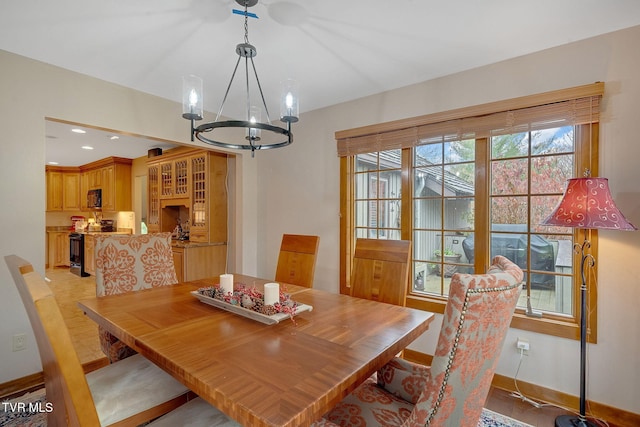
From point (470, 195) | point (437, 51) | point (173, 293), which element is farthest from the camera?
point (470, 195)

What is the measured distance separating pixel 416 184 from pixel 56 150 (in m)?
6.06

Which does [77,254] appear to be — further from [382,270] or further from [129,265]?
[382,270]

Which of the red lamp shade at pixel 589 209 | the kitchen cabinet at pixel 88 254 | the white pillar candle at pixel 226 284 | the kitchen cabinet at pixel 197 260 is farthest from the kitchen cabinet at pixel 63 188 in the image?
the red lamp shade at pixel 589 209

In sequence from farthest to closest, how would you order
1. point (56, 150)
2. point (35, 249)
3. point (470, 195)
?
point (56, 150) < point (470, 195) < point (35, 249)

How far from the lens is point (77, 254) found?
242 inches

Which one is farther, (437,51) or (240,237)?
(240,237)

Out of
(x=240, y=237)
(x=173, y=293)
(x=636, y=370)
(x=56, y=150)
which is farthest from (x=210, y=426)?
(x=56, y=150)

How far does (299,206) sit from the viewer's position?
3590 millimetres

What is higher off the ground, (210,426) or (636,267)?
(636,267)

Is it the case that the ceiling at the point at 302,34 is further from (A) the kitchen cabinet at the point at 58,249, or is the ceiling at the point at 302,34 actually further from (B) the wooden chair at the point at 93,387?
(A) the kitchen cabinet at the point at 58,249

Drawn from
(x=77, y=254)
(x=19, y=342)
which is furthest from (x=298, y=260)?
(x=77, y=254)

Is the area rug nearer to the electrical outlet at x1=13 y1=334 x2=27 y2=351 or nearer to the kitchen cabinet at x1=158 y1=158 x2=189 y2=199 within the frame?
the electrical outlet at x1=13 y1=334 x2=27 y2=351

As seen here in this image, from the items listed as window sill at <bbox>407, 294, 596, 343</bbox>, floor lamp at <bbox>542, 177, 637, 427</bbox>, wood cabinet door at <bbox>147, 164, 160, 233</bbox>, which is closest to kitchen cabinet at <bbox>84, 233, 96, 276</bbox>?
wood cabinet door at <bbox>147, 164, 160, 233</bbox>

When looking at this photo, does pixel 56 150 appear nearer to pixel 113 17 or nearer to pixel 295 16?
pixel 113 17
